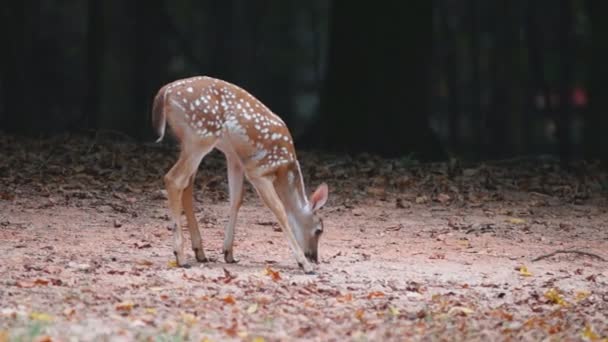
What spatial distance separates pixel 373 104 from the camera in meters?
18.5

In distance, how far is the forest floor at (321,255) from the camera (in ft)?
27.7

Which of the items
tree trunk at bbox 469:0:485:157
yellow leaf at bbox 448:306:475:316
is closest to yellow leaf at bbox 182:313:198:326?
yellow leaf at bbox 448:306:475:316

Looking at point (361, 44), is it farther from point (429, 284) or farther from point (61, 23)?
point (61, 23)

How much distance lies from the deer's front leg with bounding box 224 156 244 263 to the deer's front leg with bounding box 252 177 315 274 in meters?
0.34

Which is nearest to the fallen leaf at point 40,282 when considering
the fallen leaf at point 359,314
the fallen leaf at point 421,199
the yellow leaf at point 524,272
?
the fallen leaf at point 359,314

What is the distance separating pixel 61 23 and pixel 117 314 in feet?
113

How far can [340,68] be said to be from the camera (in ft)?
62.1

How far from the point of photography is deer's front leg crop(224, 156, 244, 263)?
10.7 metres

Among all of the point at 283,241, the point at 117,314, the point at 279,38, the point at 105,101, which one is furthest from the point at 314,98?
the point at 117,314

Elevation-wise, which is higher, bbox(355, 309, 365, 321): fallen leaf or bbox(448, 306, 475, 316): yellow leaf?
bbox(355, 309, 365, 321): fallen leaf

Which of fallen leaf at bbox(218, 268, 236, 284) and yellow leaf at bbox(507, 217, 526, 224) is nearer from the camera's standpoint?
fallen leaf at bbox(218, 268, 236, 284)

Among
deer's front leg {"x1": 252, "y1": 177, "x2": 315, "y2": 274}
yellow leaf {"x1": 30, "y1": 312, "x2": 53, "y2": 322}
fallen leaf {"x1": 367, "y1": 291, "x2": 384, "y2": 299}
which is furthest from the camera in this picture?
deer's front leg {"x1": 252, "y1": 177, "x2": 315, "y2": 274}

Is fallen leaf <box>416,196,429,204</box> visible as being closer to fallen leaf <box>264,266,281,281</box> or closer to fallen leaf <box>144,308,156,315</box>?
fallen leaf <box>264,266,281,281</box>

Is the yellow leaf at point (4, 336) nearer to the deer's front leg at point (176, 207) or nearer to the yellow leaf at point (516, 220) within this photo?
the deer's front leg at point (176, 207)
